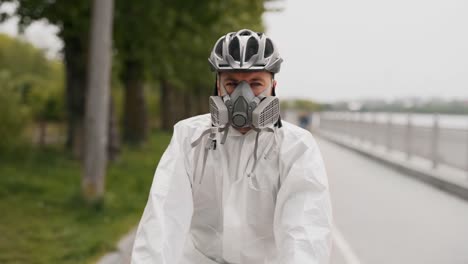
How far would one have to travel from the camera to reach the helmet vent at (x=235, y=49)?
2680 mm

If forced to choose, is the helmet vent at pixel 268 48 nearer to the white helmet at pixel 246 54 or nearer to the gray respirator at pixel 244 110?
the white helmet at pixel 246 54

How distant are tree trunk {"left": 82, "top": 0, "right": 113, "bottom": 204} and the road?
365cm

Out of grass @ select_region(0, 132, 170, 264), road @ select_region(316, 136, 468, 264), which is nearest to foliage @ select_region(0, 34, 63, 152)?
grass @ select_region(0, 132, 170, 264)

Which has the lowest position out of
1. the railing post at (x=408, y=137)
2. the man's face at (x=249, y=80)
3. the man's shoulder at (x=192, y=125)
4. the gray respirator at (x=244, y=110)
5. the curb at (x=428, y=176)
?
the curb at (x=428, y=176)

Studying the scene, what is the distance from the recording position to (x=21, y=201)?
10758mm

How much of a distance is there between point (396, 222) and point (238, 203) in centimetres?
735

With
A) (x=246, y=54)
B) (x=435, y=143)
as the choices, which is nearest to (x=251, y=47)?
(x=246, y=54)

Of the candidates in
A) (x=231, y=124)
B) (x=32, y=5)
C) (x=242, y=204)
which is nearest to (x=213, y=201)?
(x=242, y=204)

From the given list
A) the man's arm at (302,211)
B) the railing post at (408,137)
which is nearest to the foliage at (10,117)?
the railing post at (408,137)

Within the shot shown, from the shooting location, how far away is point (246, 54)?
2666mm

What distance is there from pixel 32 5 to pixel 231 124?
523 inches

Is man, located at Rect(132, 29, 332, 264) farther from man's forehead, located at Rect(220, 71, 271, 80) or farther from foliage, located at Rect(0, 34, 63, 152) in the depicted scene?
foliage, located at Rect(0, 34, 63, 152)

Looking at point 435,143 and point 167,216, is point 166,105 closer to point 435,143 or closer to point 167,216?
point 435,143

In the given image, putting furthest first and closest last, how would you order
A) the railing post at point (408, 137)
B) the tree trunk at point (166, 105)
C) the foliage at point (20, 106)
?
the tree trunk at point (166, 105) < the railing post at point (408, 137) < the foliage at point (20, 106)
